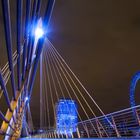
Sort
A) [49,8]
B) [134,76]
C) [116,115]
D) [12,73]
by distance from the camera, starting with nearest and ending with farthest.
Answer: [49,8]
[12,73]
[116,115]
[134,76]

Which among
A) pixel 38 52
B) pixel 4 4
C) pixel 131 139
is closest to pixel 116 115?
pixel 131 139

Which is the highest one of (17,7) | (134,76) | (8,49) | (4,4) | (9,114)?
(134,76)

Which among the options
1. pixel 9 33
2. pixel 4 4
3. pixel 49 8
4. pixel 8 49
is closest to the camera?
pixel 4 4

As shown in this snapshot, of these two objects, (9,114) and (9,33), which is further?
(9,114)

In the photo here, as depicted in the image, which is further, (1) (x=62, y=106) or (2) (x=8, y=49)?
(1) (x=62, y=106)

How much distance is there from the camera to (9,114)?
17.4 feet

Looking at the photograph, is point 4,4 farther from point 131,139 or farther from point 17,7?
point 131,139

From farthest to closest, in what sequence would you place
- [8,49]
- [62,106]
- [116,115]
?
[62,106]
[116,115]
[8,49]

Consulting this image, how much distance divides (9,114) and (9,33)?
369cm

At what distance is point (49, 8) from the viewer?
2318 millimetres

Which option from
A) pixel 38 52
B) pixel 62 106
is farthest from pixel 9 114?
pixel 62 106

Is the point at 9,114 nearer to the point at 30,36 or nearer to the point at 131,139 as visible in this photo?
the point at 30,36

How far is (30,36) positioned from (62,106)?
2432 inches

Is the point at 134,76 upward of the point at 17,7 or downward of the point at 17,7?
upward
